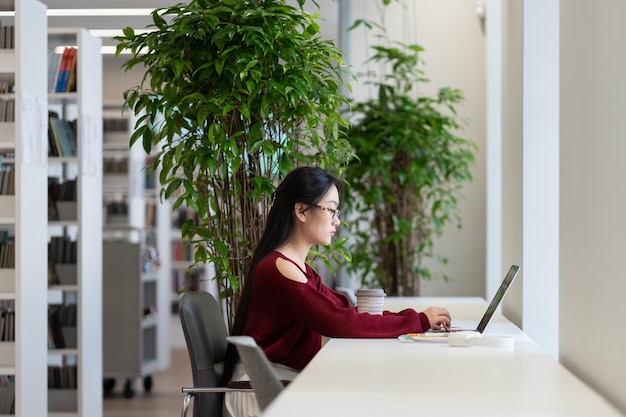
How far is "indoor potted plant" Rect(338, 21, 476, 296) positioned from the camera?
650 centimetres

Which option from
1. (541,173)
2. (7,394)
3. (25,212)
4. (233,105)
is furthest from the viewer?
(7,394)

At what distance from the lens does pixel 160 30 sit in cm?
403

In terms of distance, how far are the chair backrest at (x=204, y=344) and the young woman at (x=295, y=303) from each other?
2.5 inches

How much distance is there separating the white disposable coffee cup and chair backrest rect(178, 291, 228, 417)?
1.60 feet

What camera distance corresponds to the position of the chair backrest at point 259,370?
2.29 metres

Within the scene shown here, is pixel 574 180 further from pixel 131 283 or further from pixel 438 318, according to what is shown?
pixel 131 283

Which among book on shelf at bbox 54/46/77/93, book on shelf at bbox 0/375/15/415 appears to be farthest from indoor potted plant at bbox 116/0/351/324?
book on shelf at bbox 54/46/77/93

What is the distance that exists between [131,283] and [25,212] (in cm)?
319

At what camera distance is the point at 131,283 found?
8.27m

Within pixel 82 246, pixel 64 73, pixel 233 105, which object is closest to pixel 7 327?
pixel 82 246

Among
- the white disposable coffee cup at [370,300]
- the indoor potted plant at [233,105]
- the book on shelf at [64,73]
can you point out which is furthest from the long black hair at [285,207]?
the book on shelf at [64,73]

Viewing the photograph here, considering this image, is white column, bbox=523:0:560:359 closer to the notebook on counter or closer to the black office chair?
the notebook on counter

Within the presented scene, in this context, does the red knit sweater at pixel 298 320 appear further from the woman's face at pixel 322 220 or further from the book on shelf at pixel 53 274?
the book on shelf at pixel 53 274

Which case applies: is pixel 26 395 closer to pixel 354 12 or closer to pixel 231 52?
pixel 231 52
